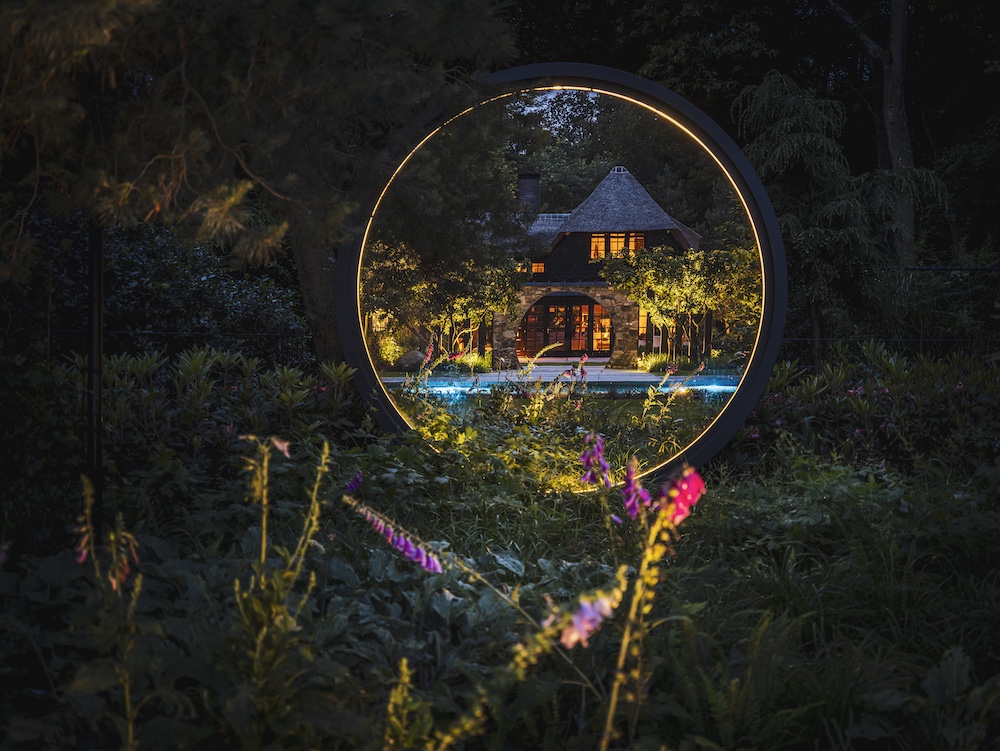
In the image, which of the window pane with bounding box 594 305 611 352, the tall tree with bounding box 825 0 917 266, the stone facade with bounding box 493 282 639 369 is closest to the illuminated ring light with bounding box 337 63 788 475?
the stone facade with bounding box 493 282 639 369

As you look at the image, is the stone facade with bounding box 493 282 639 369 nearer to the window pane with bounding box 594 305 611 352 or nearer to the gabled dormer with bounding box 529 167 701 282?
the window pane with bounding box 594 305 611 352

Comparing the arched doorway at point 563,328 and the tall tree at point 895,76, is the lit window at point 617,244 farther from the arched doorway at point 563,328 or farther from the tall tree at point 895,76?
the tall tree at point 895,76

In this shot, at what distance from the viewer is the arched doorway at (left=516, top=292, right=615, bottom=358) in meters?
13.9

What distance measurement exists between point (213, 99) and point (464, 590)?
74.5 inches

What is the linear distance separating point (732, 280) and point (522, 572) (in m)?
6.14

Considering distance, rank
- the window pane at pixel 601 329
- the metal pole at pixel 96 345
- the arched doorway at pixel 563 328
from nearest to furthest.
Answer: the metal pole at pixel 96 345
the window pane at pixel 601 329
the arched doorway at pixel 563 328

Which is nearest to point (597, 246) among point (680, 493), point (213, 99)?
point (213, 99)

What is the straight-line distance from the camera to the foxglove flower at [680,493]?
2041 mm

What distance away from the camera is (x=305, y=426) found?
5.06 meters

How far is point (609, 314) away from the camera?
11.7 meters

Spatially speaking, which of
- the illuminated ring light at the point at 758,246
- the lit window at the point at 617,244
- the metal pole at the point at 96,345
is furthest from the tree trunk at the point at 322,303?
the lit window at the point at 617,244

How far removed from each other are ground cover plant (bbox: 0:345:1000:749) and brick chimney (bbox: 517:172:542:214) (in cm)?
485

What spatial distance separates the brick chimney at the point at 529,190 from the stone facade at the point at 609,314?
1.67 meters

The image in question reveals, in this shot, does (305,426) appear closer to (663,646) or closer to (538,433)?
(538,433)
